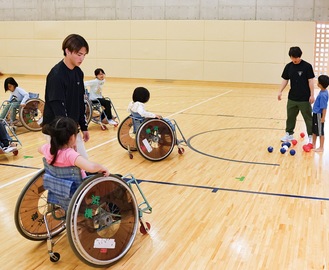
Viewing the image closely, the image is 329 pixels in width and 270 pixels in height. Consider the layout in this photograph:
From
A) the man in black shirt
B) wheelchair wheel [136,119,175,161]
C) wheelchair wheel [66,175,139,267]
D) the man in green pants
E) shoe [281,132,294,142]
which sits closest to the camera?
wheelchair wheel [66,175,139,267]

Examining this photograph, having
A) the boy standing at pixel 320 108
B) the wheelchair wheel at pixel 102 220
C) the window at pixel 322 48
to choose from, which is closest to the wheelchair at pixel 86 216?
the wheelchair wheel at pixel 102 220

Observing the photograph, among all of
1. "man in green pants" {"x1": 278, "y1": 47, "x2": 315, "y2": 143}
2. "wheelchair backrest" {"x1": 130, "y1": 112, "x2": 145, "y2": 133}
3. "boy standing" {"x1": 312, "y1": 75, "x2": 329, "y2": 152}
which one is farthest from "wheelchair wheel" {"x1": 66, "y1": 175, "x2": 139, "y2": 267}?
"man in green pants" {"x1": 278, "y1": 47, "x2": 315, "y2": 143}

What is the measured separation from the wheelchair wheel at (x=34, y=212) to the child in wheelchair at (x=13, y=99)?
364 centimetres

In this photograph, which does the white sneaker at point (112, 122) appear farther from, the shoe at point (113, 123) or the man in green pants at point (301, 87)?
the man in green pants at point (301, 87)

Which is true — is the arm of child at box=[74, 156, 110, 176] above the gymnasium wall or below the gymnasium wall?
below

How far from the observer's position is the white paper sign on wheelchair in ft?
7.78

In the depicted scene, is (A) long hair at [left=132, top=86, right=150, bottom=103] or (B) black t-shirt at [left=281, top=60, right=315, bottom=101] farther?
(B) black t-shirt at [left=281, top=60, right=315, bottom=101]

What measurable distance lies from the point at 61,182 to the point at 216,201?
1.51 metres

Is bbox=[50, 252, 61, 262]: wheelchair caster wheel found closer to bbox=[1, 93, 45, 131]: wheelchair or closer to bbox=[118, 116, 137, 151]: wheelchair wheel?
bbox=[118, 116, 137, 151]: wheelchair wheel

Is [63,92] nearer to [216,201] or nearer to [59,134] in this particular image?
[59,134]

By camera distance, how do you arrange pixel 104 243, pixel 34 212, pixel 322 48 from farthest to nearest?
1. pixel 322 48
2. pixel 34 212
3. pixel 104 243

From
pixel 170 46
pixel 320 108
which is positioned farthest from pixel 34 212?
pixel 170 46

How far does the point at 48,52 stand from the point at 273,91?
8.05 meters

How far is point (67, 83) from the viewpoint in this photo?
2740 millimetres
